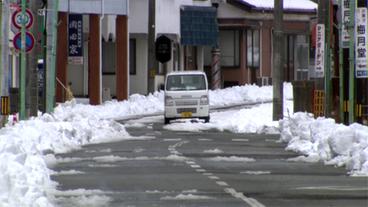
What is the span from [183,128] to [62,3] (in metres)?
13.2

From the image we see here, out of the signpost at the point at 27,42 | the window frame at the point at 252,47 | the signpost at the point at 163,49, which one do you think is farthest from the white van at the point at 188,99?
the window frame at the point at 252,47

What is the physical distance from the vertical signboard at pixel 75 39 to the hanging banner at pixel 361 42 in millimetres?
23882

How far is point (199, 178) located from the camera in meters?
16.5

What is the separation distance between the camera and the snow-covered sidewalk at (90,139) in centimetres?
1264

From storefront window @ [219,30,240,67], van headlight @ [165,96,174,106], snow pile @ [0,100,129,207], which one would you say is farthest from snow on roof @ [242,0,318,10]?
snow pile @ [0,100,129,207]

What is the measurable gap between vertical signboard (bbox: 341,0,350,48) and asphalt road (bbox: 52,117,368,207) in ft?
10.6

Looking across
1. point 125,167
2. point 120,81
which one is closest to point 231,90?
point 120,81

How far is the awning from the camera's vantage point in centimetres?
5934

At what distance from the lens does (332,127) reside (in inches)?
842

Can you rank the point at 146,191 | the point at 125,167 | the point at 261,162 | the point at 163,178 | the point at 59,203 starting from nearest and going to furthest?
Result: 1. the point at 59,203
2. the point at 146,191
3. the point at 163,178
4. the point at 125,167
5. the point at 261,162

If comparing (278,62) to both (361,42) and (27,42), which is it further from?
(361,42)

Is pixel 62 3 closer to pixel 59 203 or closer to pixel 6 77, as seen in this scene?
pixel 6 77

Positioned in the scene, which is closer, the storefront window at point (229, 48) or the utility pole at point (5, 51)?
the utility pole at point (5, 51)

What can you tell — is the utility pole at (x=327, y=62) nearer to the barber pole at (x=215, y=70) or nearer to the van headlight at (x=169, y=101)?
the van headlight at (x=169, y=101)
